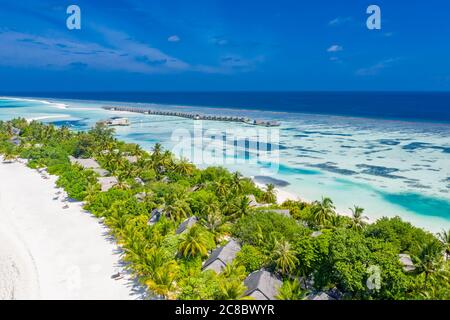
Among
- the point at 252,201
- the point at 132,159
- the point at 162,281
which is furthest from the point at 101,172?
the point at 162,281

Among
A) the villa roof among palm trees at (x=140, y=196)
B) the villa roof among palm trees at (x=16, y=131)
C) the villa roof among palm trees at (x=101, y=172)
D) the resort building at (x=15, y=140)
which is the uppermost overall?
the villa roof among palm trees at (x=16, y=131)

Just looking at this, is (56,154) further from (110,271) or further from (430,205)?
(430,205)

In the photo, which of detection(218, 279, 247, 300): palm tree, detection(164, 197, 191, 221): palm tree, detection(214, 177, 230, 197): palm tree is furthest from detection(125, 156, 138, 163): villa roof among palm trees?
detection(218, 279, 247, 300): palm tree

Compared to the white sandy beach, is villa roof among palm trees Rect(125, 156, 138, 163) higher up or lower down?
higher up

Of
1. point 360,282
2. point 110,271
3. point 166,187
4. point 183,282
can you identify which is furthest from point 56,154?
point 360,282

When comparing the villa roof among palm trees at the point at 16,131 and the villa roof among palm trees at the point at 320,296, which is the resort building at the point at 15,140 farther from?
the villa roof among palm trees at the point at 320,296

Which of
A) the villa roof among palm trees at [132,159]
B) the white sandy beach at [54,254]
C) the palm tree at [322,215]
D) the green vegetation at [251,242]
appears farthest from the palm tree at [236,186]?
the villa roof among palm trees at [132,159]

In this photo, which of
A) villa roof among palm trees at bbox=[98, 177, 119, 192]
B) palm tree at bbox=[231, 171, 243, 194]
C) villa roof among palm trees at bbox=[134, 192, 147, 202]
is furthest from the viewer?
villa roof among palm trees at bbox=[98, 177, 119, 192]

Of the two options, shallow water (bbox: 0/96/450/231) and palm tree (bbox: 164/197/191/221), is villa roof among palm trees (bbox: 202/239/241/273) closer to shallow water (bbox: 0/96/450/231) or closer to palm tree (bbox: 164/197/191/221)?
palm tree (bbox: 164/197/191/221)
